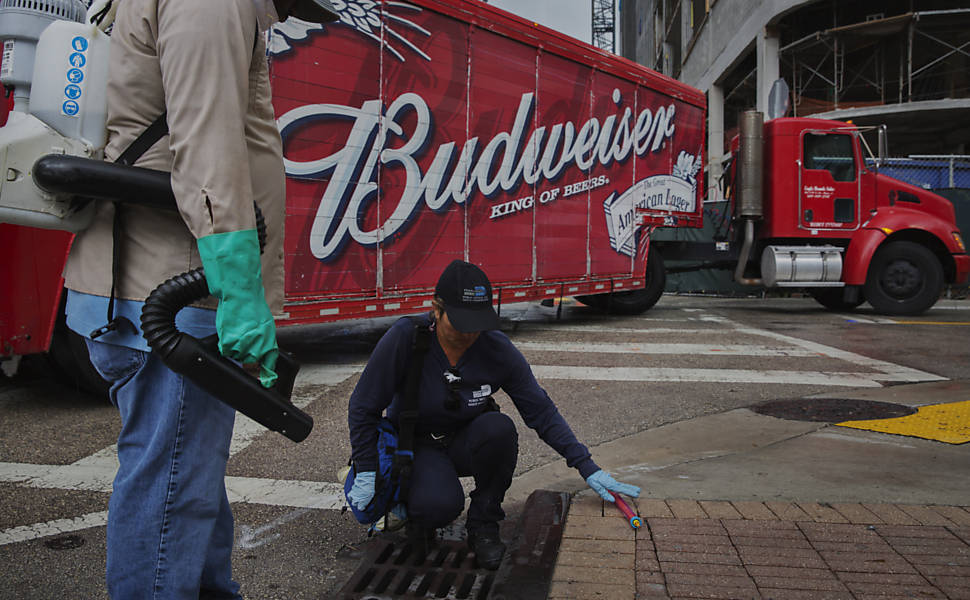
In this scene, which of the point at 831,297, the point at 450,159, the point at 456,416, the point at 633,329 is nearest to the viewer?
the point at 456,416

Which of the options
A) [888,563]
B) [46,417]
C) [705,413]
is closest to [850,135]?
[705,413]

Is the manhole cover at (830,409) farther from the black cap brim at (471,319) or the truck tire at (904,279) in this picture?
the truck tire at (904,279)

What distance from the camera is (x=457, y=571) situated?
9.04 ft

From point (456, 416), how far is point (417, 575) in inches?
24.9

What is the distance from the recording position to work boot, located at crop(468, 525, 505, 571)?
277 centimetres

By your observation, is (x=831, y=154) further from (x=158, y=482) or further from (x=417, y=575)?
(x=158, y=482)

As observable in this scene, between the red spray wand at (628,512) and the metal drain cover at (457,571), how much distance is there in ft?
0.82

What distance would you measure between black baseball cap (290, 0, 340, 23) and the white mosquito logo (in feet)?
14.2

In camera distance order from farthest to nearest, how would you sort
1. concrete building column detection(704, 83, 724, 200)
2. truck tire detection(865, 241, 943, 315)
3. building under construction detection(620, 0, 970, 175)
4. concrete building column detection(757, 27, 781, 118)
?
concrete building column detection(704, 83, 724, 200) → concrete building column detection(757, 27, 781, 118) → building under construction detection(620, 0, 970, 175) → truck tire detection(865, 241, 943, 315)

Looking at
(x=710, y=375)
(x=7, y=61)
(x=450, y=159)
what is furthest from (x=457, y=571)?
(x=450, y=159)

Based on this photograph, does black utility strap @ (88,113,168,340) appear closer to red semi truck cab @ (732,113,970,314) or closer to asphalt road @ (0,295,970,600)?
asphalt road @ (0,295,970,600)

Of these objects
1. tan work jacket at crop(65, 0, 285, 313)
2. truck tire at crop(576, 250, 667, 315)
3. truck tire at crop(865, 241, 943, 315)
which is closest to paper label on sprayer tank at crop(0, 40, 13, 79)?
tan work jacket at crop(65, 0, 285, 313)

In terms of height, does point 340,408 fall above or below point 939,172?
below

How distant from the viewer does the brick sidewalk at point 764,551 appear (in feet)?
8.16
